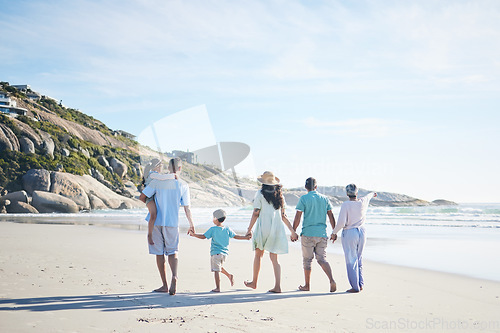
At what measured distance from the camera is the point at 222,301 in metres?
5.49

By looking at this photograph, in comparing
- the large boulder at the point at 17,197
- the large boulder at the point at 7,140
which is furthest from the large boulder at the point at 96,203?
the large boulder at the point at 7,140

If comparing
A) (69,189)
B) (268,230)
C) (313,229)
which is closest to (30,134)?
(69,189)

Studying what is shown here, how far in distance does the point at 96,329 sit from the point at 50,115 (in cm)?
7277

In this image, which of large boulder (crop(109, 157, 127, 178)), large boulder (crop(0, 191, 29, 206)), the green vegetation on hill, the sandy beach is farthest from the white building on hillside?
the sandy beach

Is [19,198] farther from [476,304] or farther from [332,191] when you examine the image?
[332,191]

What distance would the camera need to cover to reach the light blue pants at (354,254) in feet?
20.7

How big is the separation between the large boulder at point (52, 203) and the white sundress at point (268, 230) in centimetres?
3078

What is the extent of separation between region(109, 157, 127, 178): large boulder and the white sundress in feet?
181

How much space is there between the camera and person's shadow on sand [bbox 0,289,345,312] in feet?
16.2

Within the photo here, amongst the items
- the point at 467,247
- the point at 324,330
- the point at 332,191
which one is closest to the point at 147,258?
the point at 324,330

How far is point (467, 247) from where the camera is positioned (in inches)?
505

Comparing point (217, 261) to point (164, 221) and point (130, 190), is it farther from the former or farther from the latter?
point (130, 190)

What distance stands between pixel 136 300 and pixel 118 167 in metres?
56.3

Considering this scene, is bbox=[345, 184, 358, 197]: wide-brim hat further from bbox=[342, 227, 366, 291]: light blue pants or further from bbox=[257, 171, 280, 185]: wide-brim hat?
bbox=[257, 171, 280, 185]: wide-brim hat
